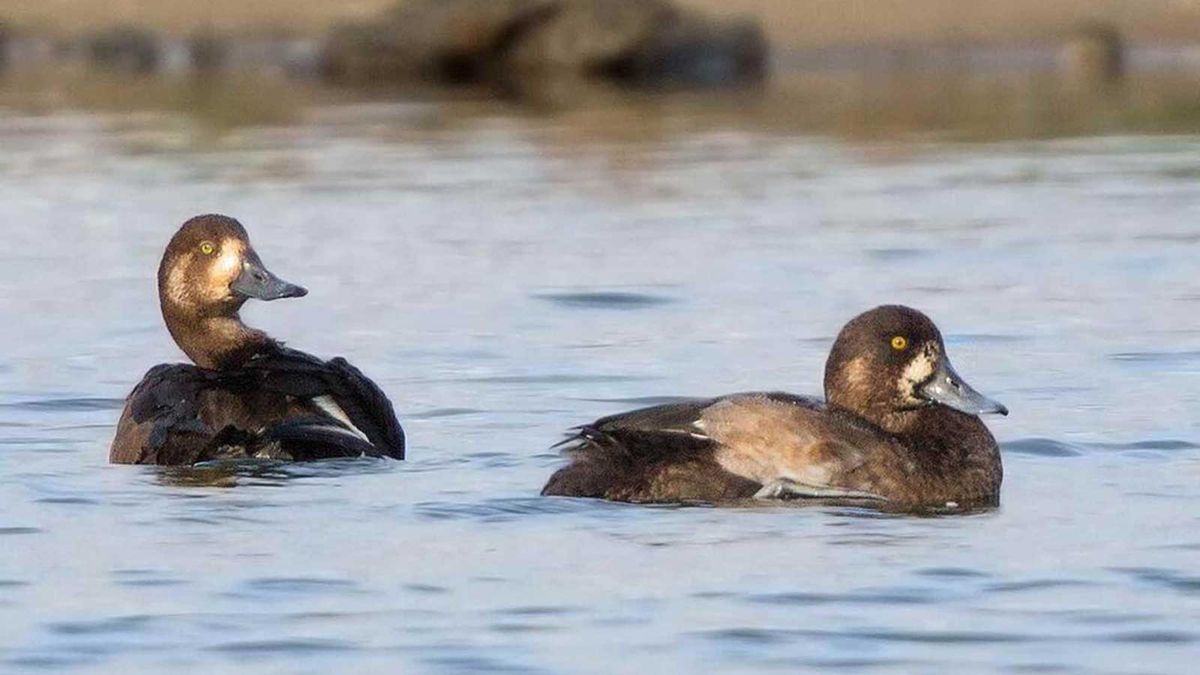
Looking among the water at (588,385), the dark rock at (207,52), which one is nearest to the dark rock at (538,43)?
the dark rock at (207,52)

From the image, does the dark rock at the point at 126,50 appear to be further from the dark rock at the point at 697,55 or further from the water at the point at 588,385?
the water at the point at 588,385

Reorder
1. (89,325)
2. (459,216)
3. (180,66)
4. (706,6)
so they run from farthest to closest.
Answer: (706,6), (180,66), (459,216), (89,325)

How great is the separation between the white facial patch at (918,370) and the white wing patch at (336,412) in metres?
1.71

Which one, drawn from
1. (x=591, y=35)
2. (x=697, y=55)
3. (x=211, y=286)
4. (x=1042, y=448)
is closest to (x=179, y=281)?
(x=211, y=286)

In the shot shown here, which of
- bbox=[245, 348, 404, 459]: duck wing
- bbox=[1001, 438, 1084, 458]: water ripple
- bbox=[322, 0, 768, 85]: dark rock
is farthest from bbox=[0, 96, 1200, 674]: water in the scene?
bbox=[322, 0, 768, 85]: dark rock

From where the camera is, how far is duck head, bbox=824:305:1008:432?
8.77 m

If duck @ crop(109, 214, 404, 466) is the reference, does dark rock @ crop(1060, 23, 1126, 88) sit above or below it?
above

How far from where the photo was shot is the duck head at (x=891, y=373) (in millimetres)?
8773

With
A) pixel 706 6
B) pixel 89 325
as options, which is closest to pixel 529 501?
pixel 89 325

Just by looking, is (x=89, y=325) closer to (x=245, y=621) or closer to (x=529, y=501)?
(x=529, y=501)

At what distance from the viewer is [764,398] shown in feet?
27.6

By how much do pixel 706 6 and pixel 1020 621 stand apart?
88.0ft

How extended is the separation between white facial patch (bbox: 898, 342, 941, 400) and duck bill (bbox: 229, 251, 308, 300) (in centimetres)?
234

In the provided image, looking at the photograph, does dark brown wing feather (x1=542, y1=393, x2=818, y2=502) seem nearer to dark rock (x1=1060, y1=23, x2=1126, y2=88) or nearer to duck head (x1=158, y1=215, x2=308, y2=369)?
duck head (x1=158, y1=215, x2=308, y2=369)
